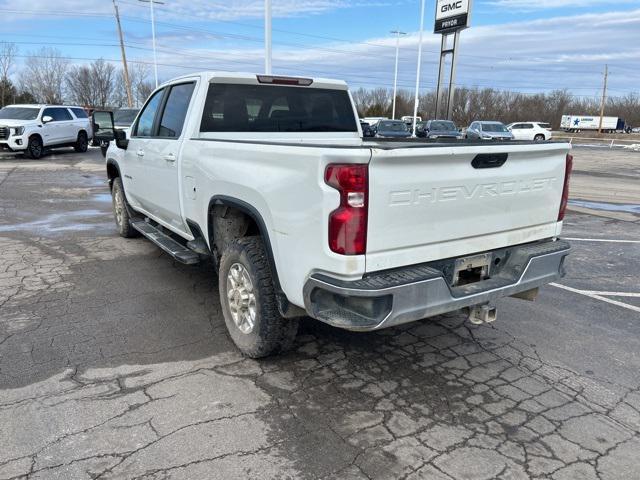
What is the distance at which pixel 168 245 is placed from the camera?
5.16 metres

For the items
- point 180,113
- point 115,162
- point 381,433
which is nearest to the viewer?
point 381,433

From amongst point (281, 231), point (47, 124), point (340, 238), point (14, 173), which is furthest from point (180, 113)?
point (47, 124)

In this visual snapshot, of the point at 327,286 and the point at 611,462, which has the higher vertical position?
the point at 327,286

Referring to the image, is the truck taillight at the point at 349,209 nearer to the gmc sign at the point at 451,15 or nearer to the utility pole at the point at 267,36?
the utility pole at the point at 267,36

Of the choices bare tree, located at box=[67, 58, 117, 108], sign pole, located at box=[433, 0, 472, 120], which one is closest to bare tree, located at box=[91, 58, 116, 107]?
bare tree, located at box=[67, 58, 117, 108]

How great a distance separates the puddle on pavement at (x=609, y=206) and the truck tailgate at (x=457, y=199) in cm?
864

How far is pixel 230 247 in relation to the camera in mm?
3756

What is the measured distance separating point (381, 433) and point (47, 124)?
20911 millimetres

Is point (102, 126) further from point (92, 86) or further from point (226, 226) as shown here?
point (92, 86)

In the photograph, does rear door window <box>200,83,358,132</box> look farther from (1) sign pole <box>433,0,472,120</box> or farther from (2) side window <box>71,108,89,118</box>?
(1) sign pole <box>433,0,472,120</box>

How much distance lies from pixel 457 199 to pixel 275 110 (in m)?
2.42

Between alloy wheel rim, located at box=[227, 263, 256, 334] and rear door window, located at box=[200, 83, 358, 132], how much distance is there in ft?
4.84

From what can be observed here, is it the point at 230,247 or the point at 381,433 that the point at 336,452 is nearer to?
the point at 381,433

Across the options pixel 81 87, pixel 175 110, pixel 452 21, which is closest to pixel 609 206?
pixel 175 110
